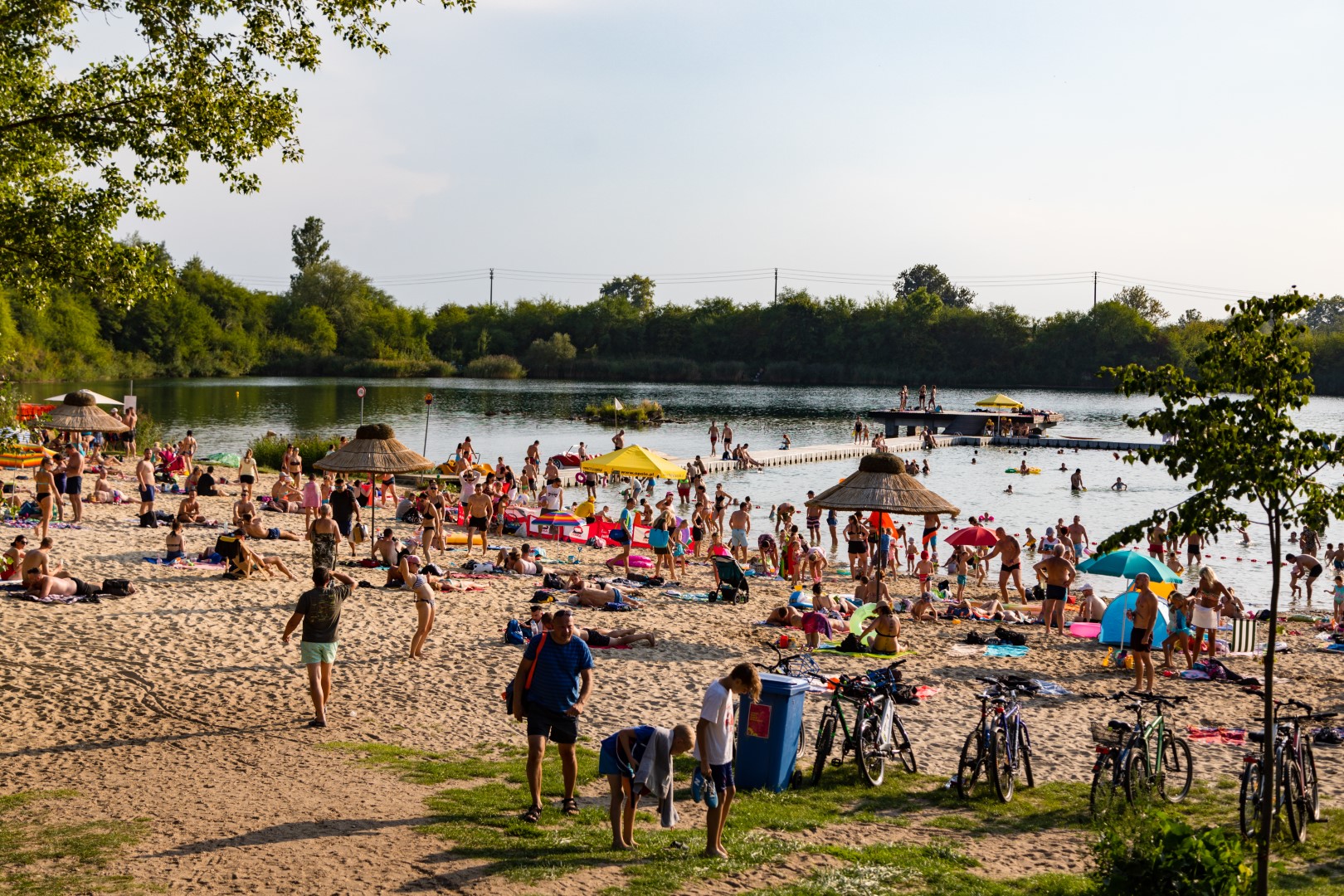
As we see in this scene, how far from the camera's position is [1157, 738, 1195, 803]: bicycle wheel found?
827 centimetres

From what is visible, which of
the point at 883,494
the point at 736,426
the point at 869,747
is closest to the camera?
the point at 869,747

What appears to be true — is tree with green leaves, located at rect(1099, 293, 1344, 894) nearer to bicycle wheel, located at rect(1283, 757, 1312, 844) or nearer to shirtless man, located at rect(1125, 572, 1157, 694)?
bicycle wheel, located at rect(1283, 757, 1312, 844)

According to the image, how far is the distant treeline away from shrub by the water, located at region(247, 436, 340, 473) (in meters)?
70.4

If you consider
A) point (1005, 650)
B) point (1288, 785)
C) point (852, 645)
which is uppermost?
point (1288, 785)

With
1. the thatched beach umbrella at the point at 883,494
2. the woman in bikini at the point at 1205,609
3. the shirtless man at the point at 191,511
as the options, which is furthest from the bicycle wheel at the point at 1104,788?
the shirtless man at the point at 191,511

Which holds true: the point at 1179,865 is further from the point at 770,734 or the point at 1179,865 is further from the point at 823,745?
the point at 823,745

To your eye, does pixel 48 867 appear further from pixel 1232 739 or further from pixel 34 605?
pixel 1232 739

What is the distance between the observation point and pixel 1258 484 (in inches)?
247

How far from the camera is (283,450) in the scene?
3466 centimetres

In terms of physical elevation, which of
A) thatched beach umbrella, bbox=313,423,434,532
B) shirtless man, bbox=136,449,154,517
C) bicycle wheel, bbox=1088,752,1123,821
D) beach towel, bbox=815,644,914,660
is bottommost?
beach towel, bbox=815,644,914,660

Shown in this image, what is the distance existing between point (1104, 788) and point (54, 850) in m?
6.83

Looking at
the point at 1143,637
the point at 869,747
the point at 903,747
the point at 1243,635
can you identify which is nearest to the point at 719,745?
the point at 869,747

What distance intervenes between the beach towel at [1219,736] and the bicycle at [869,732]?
2934mm

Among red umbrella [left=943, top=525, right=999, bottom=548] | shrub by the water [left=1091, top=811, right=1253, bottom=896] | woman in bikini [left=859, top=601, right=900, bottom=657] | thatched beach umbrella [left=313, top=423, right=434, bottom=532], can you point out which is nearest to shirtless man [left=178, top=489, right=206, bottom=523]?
thatched beach umbrella [left=313, top=423, right=434, bottom=532]
